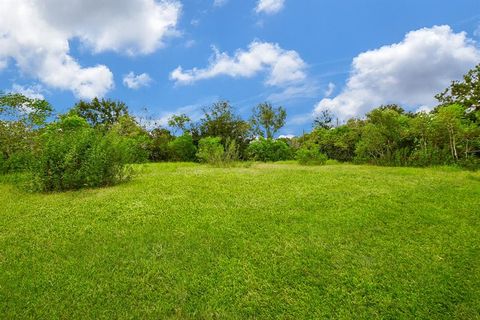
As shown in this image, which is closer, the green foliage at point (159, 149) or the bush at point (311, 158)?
the bush at point (311, 158)

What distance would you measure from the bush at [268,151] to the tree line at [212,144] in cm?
7

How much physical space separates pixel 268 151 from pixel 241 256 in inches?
723

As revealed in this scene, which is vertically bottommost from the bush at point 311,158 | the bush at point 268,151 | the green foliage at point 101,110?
the bush at point 311,158

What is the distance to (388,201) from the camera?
643 cm

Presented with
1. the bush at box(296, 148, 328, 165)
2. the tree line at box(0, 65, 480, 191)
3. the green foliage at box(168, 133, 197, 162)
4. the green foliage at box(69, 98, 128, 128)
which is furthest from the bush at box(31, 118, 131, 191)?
the green foliage at box(69, 98, 128, 128)

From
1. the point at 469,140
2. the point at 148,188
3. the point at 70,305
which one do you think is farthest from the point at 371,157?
the point at 70,305

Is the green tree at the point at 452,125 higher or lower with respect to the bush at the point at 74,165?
higher

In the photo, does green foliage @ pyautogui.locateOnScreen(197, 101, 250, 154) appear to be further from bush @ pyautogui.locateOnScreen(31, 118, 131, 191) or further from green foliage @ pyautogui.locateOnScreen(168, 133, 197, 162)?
bush @ pyautogui.locateOnScreen(31, 118, 131, 191)

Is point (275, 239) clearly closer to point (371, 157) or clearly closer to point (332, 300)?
point (332, 300)

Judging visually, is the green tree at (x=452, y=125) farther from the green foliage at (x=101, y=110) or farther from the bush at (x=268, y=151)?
the green foliage at (x=101, y=110)

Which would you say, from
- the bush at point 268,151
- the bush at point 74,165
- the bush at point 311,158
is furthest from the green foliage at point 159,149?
the bush at point 74,165

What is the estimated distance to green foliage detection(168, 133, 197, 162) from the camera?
2239cm

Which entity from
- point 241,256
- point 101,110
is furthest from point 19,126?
point 101,110

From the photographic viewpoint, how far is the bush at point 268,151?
73.2 feet
